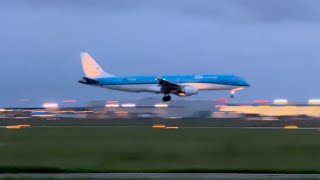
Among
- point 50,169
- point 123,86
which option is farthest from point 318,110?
point 50,169

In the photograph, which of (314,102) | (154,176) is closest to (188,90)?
(314,102)

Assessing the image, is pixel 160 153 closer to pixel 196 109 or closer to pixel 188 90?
pixel 188 90

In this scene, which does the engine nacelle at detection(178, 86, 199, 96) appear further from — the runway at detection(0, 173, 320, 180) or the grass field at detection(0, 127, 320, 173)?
the runway at detection(0, 173, 320, 180)

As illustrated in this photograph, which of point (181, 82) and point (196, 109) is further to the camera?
point (196, 109)

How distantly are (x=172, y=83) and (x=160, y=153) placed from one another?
4705cm

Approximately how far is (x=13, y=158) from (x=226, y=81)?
5403cm

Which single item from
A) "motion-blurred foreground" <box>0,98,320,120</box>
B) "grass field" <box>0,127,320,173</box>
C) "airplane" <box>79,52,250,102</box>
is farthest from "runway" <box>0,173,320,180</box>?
"motion-blurred foreground" <box>0,98,320,120</box>

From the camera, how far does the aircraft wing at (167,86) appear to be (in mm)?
78438

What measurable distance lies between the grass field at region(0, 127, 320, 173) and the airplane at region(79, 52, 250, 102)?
3587cm

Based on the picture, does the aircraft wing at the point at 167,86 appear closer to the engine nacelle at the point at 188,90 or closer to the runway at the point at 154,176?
the engine nacelle at the point at 188,90

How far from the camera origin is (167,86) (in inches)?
3125

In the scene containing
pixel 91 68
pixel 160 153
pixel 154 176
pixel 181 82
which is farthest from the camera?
pixel 91 68

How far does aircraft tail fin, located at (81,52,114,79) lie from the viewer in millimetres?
89312

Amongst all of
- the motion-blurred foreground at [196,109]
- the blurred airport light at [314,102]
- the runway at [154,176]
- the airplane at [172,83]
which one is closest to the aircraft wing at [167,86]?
the airplane at [172,83]
